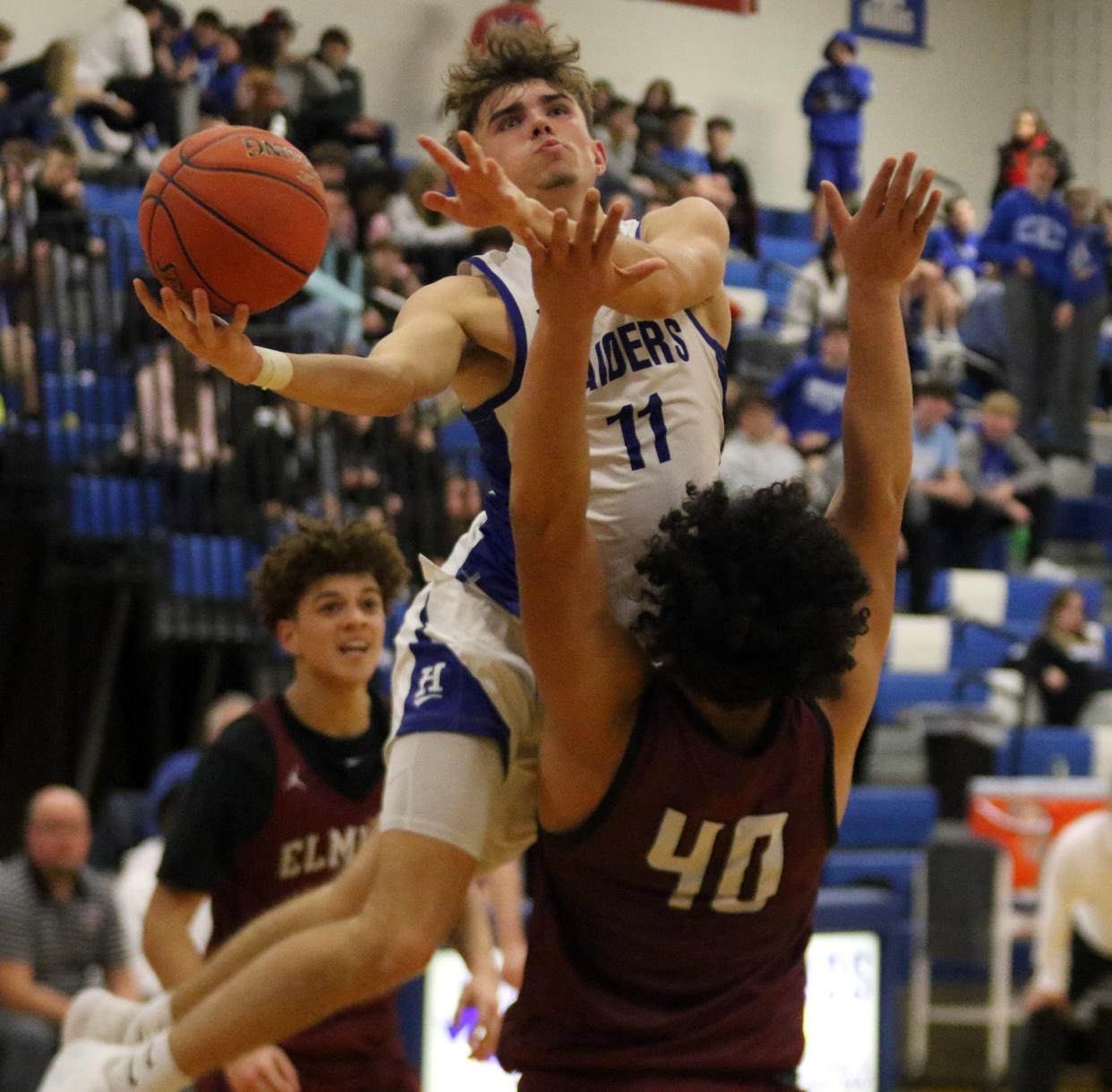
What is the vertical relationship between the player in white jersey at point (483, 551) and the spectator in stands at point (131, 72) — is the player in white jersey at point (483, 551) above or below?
below

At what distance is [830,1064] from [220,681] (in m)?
3.85

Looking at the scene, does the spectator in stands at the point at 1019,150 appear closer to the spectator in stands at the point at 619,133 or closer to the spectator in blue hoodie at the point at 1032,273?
the spectator in blue hoodie at the point at 1032,273

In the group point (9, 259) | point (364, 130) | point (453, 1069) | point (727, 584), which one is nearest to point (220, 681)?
point (9, 259)

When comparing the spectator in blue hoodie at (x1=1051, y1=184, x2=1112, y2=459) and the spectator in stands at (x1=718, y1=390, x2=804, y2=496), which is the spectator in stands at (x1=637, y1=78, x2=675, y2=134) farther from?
the spectator in stands at (x1=718, y1=390, x2=804, y2=496)

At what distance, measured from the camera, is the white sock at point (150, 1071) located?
3.35 meters

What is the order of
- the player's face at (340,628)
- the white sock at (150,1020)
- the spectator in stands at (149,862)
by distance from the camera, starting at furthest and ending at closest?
the spectator in stands at (149,862) → the player's face at (340,628) → the white sock at (150,1020)

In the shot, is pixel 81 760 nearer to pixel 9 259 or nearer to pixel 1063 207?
pixel 9 259

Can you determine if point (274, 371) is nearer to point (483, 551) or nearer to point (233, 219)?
point (233, 219)

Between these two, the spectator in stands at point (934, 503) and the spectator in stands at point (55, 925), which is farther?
the spectator in stands at point (934, 503)

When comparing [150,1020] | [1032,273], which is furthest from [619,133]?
[150,1020]

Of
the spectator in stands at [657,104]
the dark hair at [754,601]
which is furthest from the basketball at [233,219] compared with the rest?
the spectator in stands at [657,104]

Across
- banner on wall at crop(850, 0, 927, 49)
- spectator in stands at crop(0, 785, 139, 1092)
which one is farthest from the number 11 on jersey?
banner on wall at crop(850, 0, 927, 49)

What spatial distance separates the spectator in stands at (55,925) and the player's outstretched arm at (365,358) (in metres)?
3.41

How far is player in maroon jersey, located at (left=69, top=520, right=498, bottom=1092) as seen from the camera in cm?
421
